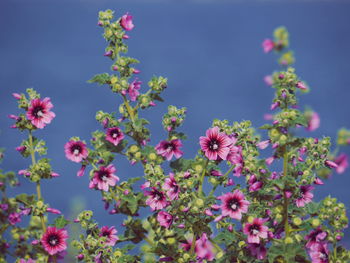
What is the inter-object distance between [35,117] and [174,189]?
2.20 feet

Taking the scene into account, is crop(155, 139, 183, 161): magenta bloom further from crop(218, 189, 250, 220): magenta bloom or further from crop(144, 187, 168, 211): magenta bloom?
crop(218, 189, 250, 220): magenta bloom

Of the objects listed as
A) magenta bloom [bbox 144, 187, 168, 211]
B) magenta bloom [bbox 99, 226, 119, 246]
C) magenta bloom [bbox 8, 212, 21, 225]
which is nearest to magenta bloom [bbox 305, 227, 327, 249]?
magenta bloom [bbox 144, 187, 168, 211]

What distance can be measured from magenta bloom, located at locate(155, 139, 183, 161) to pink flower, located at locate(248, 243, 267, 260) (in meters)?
0.48

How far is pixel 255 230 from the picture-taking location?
180 cm

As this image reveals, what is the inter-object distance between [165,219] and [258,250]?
334mm

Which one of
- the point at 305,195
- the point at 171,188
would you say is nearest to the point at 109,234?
the point at 171,188

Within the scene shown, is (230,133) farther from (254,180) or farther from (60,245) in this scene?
(60,245)

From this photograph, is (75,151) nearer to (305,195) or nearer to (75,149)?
(75,149)

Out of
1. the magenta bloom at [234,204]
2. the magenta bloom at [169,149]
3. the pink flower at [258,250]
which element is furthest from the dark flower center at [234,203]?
the magenta bloom at [169,149]

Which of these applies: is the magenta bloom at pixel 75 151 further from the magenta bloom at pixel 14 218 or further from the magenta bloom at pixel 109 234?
the magenta bloom at pixel 14 218

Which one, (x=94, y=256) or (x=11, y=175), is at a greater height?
(x=11, y=175)

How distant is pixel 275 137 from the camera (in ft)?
5.89

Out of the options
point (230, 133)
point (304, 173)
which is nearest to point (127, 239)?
point (230, 133)

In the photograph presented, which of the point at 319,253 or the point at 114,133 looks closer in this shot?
the point at 319,253
